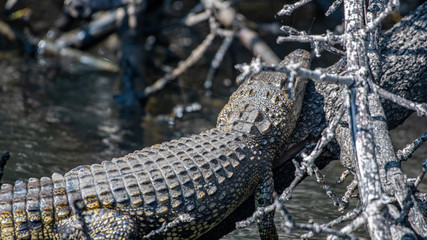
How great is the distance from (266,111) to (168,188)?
→ 101 cm

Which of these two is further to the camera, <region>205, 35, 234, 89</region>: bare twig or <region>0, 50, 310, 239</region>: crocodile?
<region>205, 35, 234, 89</region>: bare twig

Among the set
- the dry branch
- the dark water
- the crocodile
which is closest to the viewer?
the crocodile

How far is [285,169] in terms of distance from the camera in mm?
4113

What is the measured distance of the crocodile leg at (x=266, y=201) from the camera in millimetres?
3850

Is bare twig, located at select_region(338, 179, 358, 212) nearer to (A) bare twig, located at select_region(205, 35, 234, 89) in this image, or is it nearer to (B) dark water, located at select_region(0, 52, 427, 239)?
(B) dark water, located at select_region(0, 52, 427, 239)

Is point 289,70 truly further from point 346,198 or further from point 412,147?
point 346,198

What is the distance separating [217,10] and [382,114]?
4.57 meters

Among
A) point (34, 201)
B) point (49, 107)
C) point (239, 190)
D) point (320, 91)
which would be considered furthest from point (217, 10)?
point (34, 201)

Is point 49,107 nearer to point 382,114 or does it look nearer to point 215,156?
point 215,156

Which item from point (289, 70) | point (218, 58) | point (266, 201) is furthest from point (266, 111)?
point (218, 58)

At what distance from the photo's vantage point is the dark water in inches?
216

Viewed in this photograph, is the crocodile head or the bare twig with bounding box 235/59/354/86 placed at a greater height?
the bare twig with bounding box 235/59/354/86

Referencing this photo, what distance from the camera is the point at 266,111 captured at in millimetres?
3990

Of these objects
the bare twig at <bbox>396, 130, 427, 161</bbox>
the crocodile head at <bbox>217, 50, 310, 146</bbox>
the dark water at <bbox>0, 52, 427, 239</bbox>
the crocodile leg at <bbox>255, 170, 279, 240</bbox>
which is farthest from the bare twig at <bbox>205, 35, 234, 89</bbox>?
the bare twig at <bbox>396, 130, 427, 161</bbox>
